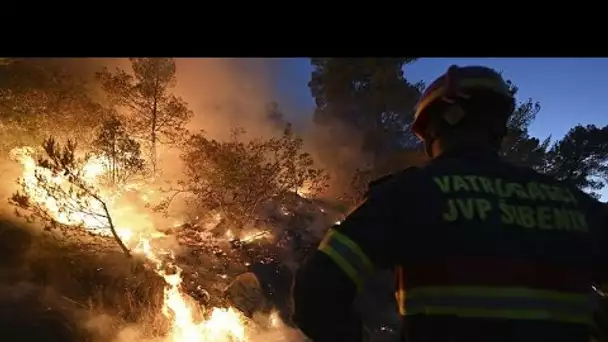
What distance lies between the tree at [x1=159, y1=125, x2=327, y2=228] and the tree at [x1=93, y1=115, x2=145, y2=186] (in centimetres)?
141

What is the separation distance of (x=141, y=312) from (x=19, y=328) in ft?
9.17

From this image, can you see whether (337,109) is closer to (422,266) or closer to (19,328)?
(19,328)

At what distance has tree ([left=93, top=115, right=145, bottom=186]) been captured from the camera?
13469mm

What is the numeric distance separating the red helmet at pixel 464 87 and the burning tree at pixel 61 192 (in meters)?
12.2

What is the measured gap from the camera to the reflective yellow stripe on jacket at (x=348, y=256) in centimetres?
161

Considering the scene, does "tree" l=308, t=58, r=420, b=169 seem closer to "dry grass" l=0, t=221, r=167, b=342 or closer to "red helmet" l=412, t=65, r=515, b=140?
"dry grass" l=0, t=221, r=167, b=342

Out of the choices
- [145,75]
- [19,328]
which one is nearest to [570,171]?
[145,75]

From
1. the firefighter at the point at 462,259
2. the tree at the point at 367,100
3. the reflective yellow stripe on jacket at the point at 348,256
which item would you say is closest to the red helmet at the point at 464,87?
the firefighter at the point at 462,259

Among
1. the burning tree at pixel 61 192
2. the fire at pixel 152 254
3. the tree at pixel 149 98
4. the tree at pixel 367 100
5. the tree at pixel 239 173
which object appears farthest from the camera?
the tree at pixel 367 100

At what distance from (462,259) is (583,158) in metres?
17.8

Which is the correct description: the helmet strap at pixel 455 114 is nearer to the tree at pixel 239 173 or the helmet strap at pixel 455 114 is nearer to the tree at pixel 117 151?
the tree at pixel 117 151

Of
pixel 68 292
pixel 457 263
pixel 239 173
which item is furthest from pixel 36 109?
pixel 457 263

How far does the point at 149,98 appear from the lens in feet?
47.9
